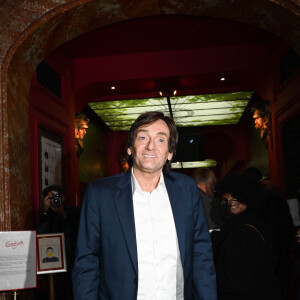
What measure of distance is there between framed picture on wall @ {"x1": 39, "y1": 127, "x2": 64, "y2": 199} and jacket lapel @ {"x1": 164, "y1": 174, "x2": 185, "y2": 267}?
10.6 feet

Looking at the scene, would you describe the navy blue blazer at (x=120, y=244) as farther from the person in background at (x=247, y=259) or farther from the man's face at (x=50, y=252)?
the man's face at (x=50, y=252)

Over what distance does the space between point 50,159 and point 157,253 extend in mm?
3770

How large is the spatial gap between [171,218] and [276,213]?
1.97 meters

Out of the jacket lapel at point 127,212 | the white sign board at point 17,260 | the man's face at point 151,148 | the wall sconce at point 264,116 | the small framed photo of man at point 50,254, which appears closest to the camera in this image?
the jacket lapel at point 127,212

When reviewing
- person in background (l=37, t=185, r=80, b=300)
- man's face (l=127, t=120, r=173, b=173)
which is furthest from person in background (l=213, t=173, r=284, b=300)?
person in background (l=37, t=185, r=80, b=300)

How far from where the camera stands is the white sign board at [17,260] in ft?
9.02

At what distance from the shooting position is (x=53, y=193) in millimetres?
4066

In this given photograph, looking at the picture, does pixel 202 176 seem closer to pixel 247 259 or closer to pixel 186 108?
pixel 247 259

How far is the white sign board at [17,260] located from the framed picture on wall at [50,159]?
2053mm

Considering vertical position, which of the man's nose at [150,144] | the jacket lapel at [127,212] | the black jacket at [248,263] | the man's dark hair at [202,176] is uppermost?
the man's nose at [150,144]

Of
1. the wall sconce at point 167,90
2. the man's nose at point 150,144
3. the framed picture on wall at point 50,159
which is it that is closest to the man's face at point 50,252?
the man's nose at point 150,144

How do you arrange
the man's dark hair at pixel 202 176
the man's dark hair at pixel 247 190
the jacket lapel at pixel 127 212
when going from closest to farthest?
the jacket lapel at pixel 127 212 → the man's dark hair at pixel 247 190 → the man's dark hair at pixel 202 176

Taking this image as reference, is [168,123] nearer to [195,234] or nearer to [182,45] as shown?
[195,234]

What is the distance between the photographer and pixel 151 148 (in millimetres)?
1888
